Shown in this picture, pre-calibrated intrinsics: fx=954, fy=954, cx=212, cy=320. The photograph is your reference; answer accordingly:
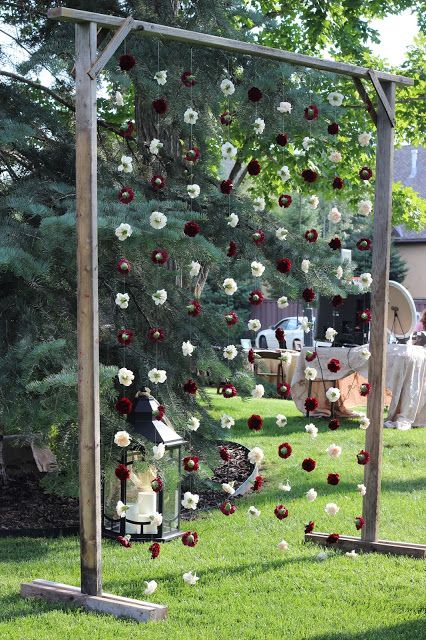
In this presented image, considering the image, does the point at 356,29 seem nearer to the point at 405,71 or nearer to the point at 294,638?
the point at 405,71

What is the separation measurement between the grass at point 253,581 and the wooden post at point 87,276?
426mm

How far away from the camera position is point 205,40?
456cm

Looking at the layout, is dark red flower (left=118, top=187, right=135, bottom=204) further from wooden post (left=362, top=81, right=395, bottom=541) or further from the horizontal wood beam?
wooden post (left=362, top=81, right=395, bottom=541)

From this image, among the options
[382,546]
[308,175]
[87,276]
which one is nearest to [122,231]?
[87,276]

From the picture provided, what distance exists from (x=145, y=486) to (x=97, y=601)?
1.24 meters

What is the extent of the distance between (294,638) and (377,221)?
2.37m

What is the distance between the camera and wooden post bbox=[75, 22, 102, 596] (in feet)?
13.6

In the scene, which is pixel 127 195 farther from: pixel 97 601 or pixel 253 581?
pixel 253 581

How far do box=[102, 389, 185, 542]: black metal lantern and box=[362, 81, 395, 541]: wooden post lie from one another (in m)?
1.08

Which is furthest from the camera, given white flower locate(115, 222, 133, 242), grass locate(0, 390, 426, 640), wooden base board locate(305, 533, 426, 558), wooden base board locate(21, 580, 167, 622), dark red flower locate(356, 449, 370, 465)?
wooden base board locate(305, 533, 426, 558)

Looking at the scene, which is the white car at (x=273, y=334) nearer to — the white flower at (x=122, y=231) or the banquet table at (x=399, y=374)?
the banquet table at (x=399, y=374)

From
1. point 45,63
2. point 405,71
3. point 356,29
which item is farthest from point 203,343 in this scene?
point 405,71

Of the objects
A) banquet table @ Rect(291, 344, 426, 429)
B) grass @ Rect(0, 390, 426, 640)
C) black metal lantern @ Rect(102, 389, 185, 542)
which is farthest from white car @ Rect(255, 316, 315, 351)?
black metal lantern @ Rect(102, 389, 185, 542)

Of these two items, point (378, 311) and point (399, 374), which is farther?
point (399, 374)
